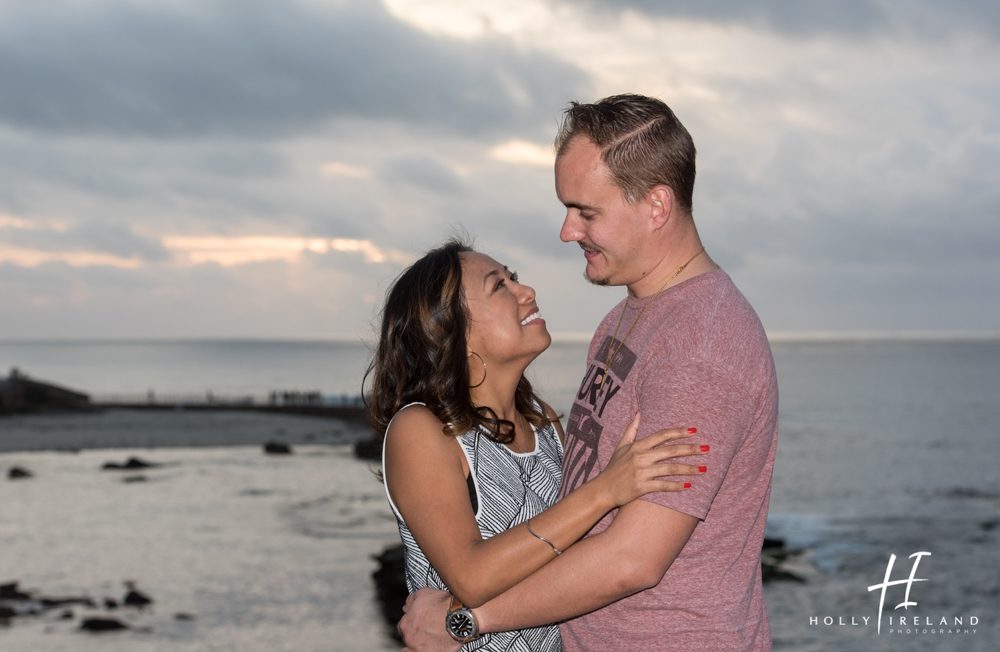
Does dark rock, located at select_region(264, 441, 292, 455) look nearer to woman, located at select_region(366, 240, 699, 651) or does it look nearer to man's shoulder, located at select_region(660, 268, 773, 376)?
woman, located at select_region(366, 240, 699, 651)

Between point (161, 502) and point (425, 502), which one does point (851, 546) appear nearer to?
point (161, 502)

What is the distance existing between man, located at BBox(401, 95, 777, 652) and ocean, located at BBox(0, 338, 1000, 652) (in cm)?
163

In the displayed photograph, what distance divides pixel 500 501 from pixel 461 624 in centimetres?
49

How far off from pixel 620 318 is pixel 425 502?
3.18 feet

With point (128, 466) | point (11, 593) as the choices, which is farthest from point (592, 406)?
point (128, 466)

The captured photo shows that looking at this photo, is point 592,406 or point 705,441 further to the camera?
point 592,406

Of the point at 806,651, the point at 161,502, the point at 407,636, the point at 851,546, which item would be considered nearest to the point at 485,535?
the point at 407,636

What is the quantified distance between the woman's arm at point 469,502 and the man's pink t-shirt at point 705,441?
0.28 feet

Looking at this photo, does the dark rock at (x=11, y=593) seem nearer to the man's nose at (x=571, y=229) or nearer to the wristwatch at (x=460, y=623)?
the wristwatch at (x=460, y=623)

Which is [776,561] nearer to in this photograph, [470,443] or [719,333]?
[470,443]

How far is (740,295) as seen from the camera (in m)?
3.19

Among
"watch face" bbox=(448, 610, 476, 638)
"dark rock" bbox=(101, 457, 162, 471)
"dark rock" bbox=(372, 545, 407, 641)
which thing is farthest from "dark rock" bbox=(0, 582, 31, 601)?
"dark rock" bbox=(101, 457, 162, 471)

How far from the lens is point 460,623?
11.4ft

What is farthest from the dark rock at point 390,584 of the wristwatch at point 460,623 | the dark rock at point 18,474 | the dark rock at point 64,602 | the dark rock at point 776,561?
the dark rock at point 18,474
